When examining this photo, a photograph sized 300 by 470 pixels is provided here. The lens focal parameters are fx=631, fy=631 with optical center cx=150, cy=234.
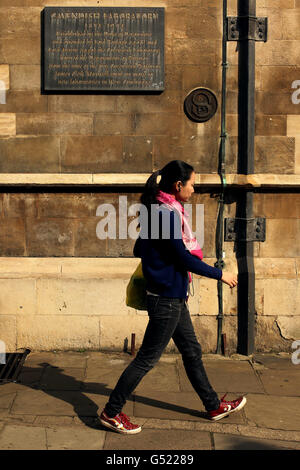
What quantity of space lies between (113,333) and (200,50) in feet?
9.90

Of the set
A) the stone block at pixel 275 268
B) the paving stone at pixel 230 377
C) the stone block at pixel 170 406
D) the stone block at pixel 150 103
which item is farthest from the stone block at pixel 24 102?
the stone block at pixel 170 406

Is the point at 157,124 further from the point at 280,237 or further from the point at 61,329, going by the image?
the point at 61,329

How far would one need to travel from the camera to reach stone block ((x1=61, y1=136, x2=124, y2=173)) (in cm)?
646

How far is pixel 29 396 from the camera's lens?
5.25m

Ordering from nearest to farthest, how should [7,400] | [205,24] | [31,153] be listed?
[7,400], [205,24], [31,153]

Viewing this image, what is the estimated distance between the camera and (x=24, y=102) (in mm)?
6457

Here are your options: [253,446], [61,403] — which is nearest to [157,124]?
[61,403]

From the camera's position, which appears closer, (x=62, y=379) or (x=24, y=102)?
(x=62, y=379)

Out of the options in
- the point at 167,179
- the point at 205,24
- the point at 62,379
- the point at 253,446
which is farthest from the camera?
the point at 205,24

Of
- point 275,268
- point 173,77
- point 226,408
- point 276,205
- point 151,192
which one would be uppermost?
point 173,77

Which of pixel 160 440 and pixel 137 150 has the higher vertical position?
pixel 137 150

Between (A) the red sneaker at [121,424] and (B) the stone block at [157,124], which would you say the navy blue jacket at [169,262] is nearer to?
(A) the red sneaker at [121,424]

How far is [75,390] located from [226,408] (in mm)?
1376

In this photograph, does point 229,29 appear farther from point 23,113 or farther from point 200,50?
point 23,113
